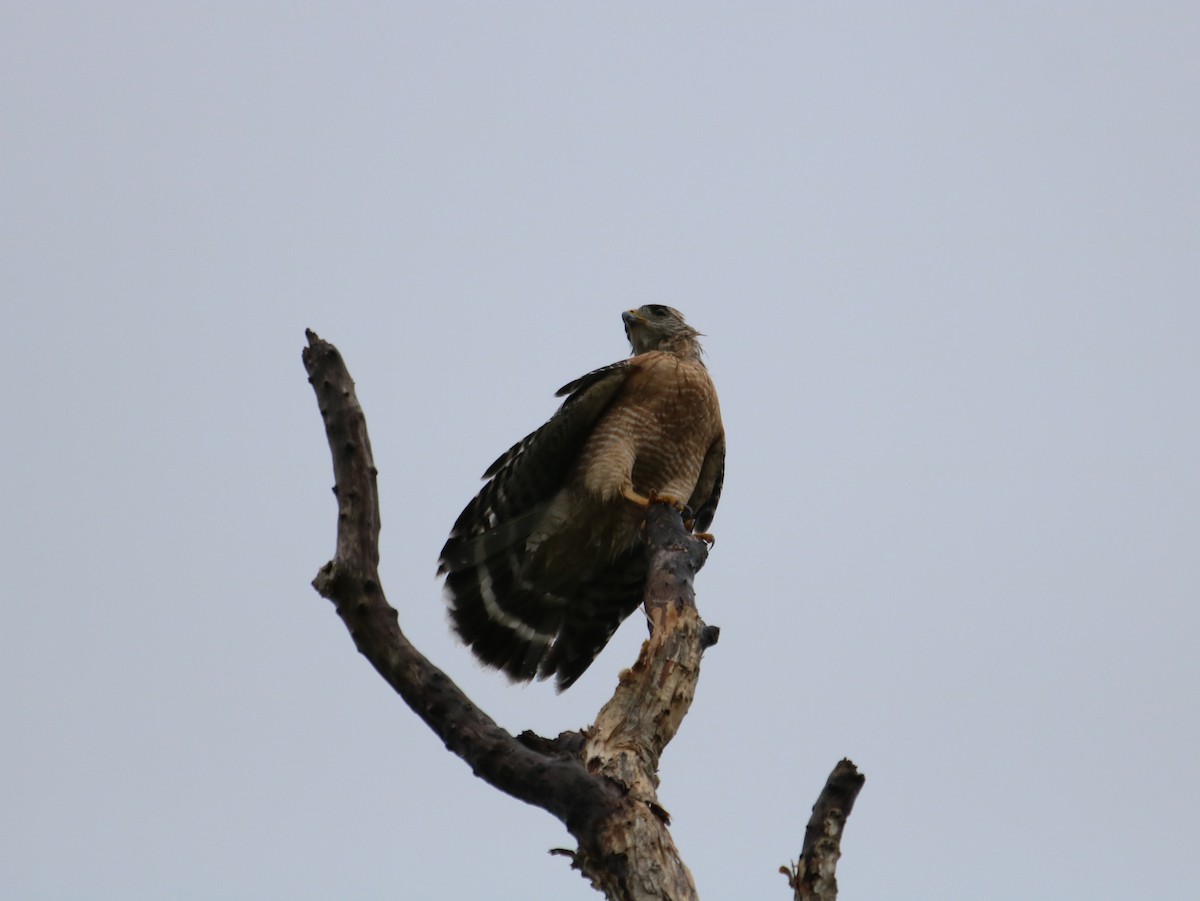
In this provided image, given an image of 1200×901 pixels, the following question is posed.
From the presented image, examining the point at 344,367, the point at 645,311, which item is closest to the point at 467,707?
the point at 344,367

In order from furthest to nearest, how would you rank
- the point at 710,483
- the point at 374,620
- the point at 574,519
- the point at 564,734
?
the point at 710,483
the point at 574,519
the point at 564,734
the point at 374,620

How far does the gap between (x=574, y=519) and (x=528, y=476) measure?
35 cm

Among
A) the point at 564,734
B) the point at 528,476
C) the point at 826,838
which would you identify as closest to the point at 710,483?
the point at 528,476

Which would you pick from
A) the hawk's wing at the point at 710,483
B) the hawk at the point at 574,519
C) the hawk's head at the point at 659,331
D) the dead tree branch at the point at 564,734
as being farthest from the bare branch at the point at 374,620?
the hawk's head at the point at 659,331

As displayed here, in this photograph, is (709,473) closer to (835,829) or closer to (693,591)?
(693,591)

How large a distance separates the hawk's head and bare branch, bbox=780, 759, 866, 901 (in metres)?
4.20

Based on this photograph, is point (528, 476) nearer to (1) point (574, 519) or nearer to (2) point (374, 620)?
(1) point (574, 519)

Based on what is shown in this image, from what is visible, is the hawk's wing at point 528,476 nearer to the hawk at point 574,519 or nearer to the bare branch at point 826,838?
the hawk at point 574,519

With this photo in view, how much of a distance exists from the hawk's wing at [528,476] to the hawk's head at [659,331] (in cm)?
77

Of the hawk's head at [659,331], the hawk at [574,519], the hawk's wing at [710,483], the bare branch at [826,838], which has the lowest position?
the bare branch at [826,838]

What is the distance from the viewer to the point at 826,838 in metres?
4.07

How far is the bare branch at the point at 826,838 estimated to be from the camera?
4.05 meters

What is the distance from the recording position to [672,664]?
4613 millimetres

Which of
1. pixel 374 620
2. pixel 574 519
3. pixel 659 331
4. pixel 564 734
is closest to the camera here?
pixel 374 620
